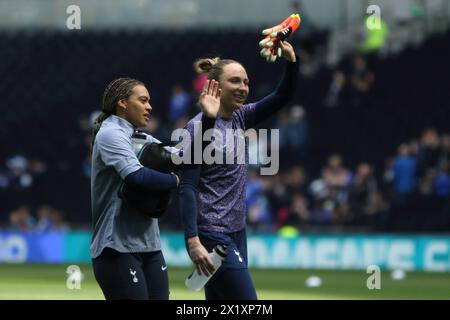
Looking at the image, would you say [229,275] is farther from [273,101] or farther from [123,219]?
[273,101]

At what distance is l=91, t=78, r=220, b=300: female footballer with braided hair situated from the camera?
7.17m

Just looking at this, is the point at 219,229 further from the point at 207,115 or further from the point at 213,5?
the point at 213,5

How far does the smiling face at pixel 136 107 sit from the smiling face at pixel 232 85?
0.58 m

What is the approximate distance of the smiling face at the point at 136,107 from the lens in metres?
7.51

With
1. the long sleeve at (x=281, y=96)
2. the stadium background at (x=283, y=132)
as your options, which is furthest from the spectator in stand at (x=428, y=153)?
the long sleeve at (x=281, y=96)

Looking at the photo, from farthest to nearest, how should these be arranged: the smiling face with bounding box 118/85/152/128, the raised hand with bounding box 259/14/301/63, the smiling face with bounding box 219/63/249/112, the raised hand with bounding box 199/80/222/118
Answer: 1. the smiling face with bounding box 219/63/249/112
2. the raised hand with bounding box 259/14/301/63
3. the smiling face with bounding box 118/85/152/128
4. the raised hand with bounding box 199/80/222/118

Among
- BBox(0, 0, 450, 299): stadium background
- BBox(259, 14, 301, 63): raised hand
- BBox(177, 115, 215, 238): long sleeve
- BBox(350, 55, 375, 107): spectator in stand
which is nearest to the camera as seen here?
BBox(177, 115, 215, 238): long sleeve

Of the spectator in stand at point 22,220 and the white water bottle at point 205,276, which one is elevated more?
the spectator in stand at point 22,220

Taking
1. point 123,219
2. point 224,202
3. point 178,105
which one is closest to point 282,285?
point 224,202

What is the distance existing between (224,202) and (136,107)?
0.89 m

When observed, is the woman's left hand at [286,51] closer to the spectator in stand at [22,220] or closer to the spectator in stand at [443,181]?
the spectator in stand at [443,181]

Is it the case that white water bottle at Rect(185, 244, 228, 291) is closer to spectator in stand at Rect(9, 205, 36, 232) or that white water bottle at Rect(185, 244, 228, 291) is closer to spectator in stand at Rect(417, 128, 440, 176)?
spectator in stand at Rect(417, 128, 440, 176)

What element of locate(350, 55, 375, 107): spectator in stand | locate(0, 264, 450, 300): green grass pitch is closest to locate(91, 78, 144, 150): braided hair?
locate(0, 264, 450, 300): green grass pitch
